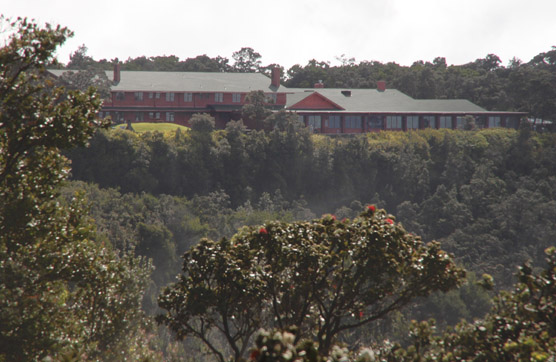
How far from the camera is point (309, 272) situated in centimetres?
1880

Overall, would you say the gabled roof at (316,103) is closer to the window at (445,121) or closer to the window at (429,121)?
the window at (429,121)

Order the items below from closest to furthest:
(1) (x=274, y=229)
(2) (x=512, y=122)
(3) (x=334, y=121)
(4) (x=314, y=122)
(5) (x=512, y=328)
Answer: (5) (x=512, y=328), (1) (x=274, y=229), (4) (x=314, y=122), (3) (x=334, y=121), (2) (x=512, y=122)

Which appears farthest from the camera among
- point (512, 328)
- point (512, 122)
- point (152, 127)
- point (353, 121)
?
point (512, 122)

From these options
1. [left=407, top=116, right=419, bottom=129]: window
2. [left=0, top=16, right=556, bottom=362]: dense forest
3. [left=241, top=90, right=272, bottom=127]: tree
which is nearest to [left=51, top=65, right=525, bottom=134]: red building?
[left=407, top=116, right=419, bottom=129]: window

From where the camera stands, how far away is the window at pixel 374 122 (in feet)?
306

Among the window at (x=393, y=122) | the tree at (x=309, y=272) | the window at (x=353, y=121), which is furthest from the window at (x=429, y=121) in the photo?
the tree at (x=309, y=272)

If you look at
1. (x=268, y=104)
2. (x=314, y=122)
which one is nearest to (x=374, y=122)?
(x=314, y=122)

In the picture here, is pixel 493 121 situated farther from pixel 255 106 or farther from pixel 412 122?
pixel 255 106

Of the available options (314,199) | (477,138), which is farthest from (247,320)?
(477,138)

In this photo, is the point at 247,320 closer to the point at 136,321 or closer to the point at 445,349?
the point at 445,349

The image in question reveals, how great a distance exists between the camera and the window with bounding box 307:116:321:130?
290ft

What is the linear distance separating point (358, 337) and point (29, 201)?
4243 cm

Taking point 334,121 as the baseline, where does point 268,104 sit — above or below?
above

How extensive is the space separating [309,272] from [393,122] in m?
77.6
